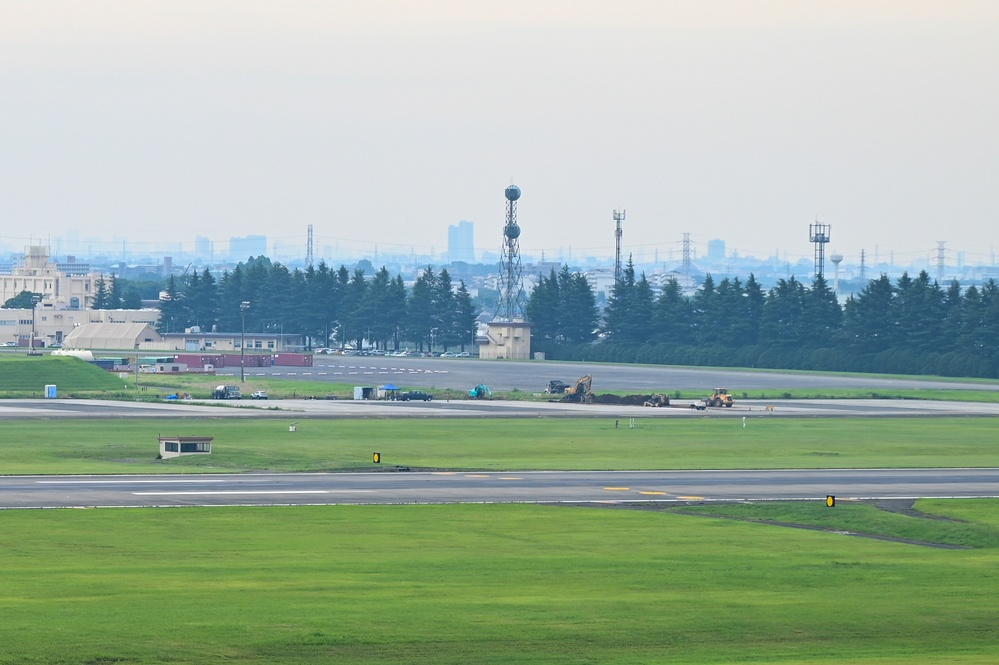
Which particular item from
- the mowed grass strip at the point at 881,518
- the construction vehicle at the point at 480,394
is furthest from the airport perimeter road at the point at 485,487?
the construction vehicle at the point at 480,394

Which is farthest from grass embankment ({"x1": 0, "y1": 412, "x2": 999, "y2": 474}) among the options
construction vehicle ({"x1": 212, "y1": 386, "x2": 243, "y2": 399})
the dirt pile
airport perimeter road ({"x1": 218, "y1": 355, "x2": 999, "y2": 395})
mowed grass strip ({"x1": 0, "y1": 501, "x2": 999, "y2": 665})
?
airport perimeter road ({"x1": 218, "y1": 355, "x2": 999, "y2": 395})

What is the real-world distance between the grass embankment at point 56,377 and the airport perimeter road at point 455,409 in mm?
19125

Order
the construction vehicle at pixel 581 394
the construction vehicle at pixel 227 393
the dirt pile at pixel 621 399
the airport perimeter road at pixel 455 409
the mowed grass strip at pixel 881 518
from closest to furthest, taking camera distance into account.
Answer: the mowed grass strip at pixel 881 518, the airport perimeter road at pixel 455 409, the dirt pile at pixel 621 399, the construction vehicle at pixel 581 394, the construction vehicle at pixel 227 393

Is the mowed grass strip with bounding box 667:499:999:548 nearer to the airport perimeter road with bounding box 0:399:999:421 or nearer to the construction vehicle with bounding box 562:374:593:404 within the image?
the airport perimeter road with bounding box 0:399:999:421

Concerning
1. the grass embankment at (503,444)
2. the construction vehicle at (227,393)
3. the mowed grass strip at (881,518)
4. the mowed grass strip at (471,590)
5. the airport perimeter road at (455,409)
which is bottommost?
the mowed grass strip at (471,590)

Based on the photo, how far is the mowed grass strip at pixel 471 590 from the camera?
107 ft

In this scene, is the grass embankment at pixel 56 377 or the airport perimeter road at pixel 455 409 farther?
the grass embankment at pixel 56 377

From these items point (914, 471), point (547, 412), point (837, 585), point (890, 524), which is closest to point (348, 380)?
point (547, 412)

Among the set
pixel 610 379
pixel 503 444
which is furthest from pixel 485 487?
pixel 610 379

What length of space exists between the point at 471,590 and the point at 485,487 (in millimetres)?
25813

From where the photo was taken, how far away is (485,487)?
6544 centimetres

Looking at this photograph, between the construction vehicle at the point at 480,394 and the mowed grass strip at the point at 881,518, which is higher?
the construction vehicle at the point at 480,394

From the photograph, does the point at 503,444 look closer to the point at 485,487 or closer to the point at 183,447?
the point at 183,447

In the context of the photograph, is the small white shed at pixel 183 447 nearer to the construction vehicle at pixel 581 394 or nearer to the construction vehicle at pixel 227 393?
the construction vehicle at pixel 227 393
